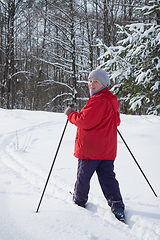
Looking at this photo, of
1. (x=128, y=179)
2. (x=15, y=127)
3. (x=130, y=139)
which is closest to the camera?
(x=128, y=179)

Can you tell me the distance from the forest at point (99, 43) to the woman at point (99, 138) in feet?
15.6

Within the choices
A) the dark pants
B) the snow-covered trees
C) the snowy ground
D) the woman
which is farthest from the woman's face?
the snow-covered trees

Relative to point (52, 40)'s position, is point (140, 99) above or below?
below

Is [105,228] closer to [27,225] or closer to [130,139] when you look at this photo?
[27,225]

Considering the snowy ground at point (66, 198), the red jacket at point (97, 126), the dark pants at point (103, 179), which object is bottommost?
the snowy ground at point (66, 198)

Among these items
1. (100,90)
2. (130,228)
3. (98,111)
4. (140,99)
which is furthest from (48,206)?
(140,99)

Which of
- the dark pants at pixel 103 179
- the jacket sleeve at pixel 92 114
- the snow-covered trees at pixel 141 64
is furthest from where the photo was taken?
the snow-covered trees at pixel 141 64

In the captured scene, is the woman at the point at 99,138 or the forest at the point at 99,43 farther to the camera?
the forest at the point at 99,43

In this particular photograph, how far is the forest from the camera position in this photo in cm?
657

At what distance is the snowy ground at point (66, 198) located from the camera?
1.72 metres

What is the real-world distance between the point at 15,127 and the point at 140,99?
4328 millimetres

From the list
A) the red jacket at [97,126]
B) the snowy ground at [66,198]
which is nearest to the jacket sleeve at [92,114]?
the red jacket at [97,126]

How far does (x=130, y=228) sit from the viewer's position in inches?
74.9

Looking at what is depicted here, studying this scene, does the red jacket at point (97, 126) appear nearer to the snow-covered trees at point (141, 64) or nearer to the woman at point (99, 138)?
the woman at point (99, 138)
